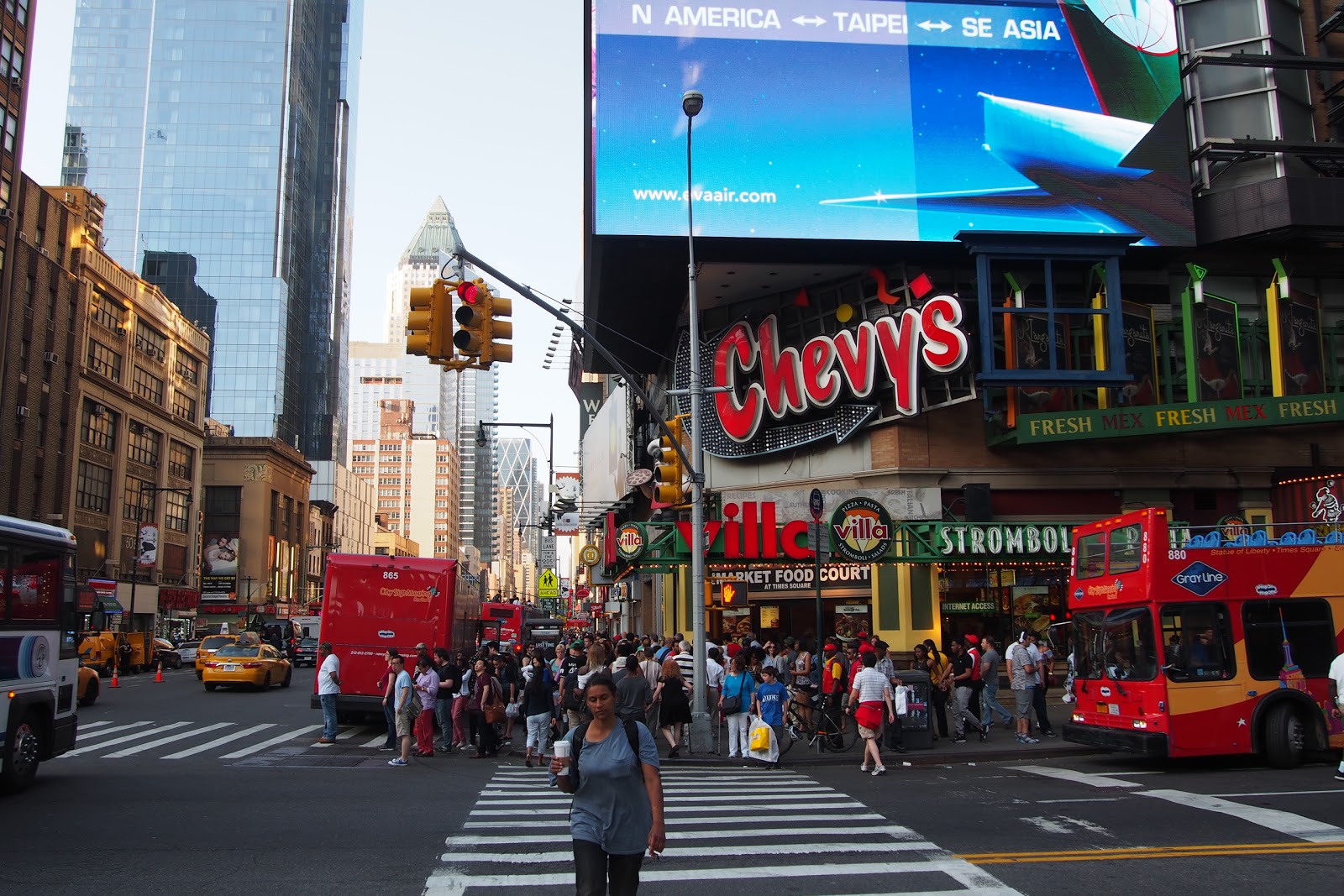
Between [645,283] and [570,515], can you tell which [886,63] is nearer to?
[645,283]

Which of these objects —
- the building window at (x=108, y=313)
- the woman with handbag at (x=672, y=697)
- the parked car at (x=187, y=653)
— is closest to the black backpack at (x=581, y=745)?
the woman with handbag at (x=672, y=697)

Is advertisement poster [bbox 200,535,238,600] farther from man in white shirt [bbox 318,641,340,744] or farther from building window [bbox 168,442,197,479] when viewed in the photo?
man in white shirt [bbox 318,641,340,744]

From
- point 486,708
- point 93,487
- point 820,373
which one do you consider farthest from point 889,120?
point 93,487

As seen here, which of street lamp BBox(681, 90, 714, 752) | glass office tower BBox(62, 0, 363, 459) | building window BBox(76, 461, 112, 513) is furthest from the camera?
glass office tower BBox(62, 0, 363, 459)

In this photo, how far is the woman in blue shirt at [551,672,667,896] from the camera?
5.64 metres

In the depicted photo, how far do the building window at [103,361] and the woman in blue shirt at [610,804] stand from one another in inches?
2614

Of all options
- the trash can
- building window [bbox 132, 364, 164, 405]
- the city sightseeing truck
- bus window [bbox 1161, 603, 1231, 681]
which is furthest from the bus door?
building window [bbox 132, 364, 164, 405]

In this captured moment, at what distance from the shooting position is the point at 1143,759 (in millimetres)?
16484

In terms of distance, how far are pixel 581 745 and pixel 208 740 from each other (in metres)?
16.0

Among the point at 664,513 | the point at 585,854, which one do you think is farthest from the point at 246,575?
the point at 585,854

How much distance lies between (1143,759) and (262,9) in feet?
472

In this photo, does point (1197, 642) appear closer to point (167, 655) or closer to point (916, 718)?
point (916, 718)

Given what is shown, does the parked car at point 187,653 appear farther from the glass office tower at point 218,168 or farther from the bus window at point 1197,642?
the glass office tower at point 218,168

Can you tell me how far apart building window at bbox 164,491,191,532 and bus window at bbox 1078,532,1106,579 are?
7261 centimetres
